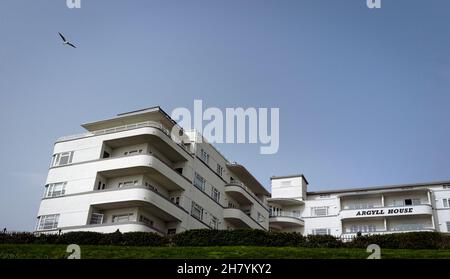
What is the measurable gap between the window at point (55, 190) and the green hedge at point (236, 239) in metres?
11.2

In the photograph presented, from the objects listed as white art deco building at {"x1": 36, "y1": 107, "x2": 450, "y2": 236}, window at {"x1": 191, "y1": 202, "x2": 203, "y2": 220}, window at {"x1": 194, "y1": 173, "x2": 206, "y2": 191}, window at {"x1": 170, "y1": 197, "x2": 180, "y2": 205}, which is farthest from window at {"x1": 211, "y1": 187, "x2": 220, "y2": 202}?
window at {"x1": 170, "y1": 197, "x2": 180, "y2": 205}

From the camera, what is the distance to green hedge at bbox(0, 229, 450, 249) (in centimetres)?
3597

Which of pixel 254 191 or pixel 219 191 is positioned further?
pixel 254 191

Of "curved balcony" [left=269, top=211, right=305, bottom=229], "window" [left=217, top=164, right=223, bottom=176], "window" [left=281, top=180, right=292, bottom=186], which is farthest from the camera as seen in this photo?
"window" [left=281, top=180, right=292, bottom=186]

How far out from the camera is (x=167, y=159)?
54906 mm

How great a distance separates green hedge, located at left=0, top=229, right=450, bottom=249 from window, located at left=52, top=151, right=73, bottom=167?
550 inches

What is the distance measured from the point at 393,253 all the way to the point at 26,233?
27.1 meters

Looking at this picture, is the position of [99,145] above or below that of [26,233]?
above

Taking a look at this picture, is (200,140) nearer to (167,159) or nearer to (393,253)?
(167,159)

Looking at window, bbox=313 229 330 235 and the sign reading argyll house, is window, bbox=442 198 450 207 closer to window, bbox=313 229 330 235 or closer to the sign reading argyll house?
the sign reading argyll house

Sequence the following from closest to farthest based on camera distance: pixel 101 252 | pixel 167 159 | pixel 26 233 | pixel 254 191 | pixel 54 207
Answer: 1. pixel 101 252
2. pixel 26 233
3. pixel 54 207
4. pixel 167 159
5. pixel 254 191
